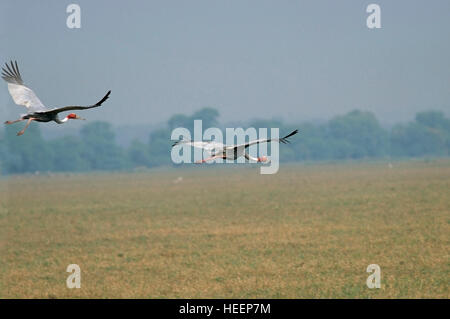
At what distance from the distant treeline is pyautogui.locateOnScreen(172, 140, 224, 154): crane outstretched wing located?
137404mm

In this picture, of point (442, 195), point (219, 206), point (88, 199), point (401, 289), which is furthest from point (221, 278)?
point (88, 199)

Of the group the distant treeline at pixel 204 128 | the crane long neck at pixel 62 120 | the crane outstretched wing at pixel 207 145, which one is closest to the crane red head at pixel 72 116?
the crane long neck at pixel 62 120

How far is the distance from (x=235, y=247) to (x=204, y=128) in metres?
131

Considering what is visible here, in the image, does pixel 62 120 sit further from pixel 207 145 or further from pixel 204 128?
pixel 204 128

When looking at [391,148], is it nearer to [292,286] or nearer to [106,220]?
[106,220]

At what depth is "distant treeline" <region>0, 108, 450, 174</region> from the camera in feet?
484

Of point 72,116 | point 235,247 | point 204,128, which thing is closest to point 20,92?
point 72,116

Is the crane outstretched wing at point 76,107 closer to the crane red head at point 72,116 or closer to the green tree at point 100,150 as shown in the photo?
the crane red head at point 72,116

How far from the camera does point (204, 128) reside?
156 meters

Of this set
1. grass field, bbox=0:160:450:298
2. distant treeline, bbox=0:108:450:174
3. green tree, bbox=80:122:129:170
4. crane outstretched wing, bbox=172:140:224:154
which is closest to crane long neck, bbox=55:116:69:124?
crane outstretched wing, bbox=172:140:224:154

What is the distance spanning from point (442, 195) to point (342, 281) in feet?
88.2

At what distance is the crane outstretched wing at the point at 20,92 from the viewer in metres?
6.39

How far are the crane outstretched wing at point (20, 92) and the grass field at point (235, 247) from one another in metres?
11.2

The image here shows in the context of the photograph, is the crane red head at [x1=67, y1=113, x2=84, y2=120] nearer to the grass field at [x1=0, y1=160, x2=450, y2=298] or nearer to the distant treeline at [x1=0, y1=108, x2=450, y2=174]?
the grass field at [x1=0, y1=160, x2=450, y2=298]
